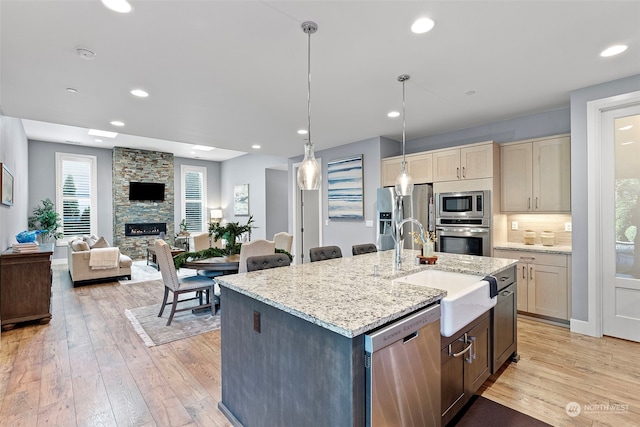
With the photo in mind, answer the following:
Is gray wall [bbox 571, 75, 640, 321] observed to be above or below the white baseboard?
above

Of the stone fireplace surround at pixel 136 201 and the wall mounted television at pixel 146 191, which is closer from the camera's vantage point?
the stone fireplace surround at pixel 136 201

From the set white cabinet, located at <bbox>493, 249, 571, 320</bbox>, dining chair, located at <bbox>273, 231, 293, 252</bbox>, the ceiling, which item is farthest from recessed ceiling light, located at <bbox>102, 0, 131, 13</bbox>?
white cabinet, located at <bbox>493, 249, 571, 320</bbox>

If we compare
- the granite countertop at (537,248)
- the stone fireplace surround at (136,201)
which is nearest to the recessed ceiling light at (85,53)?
the granite countertop at (537,248)

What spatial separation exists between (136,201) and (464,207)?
8.40m

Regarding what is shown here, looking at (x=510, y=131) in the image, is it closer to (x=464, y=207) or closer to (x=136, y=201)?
(x=464, y=207)

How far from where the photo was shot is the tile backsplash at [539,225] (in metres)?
3.89

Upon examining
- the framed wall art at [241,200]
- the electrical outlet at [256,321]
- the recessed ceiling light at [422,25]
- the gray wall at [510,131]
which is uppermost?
the recessed ceiling light at [422,25]

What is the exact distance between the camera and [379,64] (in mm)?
2641

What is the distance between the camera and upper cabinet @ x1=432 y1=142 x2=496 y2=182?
4.04 meters

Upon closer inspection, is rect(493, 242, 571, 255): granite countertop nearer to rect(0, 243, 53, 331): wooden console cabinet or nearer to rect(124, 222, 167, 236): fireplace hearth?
rect(0, 243, 53, 331): wooden console cabinet

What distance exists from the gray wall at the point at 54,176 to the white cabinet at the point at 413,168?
303 inches

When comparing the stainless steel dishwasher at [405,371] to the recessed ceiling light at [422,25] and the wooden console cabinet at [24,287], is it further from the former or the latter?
the wooden console cabinet at [24,287]

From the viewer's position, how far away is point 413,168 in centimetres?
482

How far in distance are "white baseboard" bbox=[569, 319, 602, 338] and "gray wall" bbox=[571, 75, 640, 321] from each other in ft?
0.14
